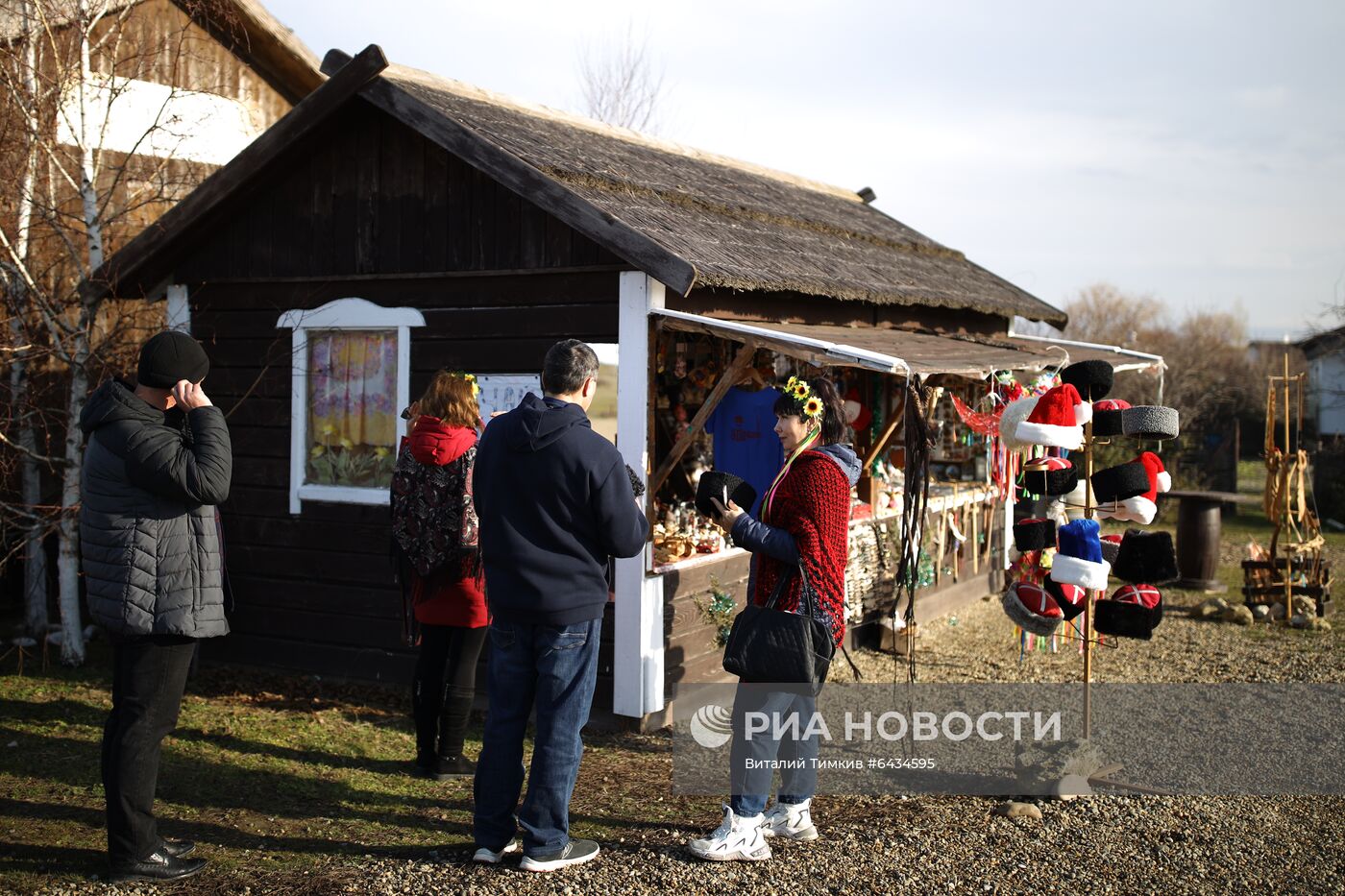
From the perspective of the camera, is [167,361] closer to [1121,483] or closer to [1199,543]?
[1121,483]

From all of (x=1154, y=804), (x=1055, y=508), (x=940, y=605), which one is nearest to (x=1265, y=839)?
(x=1154, y=804)

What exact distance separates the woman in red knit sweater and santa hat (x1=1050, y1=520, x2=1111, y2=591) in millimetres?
1536

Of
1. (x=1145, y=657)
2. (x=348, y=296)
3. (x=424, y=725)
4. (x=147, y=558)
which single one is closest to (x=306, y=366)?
(x=348, y=296)

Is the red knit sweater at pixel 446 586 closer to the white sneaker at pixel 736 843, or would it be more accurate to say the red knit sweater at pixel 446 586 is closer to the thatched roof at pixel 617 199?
the thatched roof at pixel 617 199

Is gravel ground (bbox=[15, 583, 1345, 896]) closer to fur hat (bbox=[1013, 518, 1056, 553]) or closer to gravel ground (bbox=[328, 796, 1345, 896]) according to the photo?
gravel ground (bbox=[328, 796, 1345, 896])

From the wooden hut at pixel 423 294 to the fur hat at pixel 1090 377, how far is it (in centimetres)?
82

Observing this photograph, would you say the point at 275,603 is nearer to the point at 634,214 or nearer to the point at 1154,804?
the point at 634,214

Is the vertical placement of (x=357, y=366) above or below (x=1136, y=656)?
above

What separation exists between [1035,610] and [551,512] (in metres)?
2.72

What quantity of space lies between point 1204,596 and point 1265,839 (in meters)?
7.26

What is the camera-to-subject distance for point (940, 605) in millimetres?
10422

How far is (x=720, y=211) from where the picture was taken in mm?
8281

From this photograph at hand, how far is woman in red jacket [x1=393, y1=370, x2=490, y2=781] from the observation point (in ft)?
17.9

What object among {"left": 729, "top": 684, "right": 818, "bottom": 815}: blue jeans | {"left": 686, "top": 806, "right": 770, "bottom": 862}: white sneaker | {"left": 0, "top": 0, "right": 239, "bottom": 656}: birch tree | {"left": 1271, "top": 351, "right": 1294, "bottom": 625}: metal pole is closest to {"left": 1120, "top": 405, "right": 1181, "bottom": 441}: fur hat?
{"left": 729, "top": 684, "right": 818, "bottom": 815}: blue jeans
